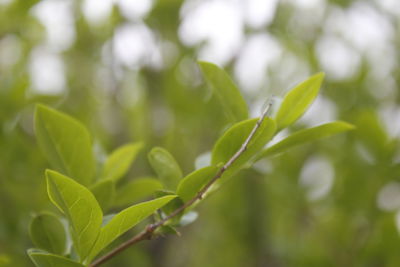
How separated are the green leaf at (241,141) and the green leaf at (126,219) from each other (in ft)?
0.38

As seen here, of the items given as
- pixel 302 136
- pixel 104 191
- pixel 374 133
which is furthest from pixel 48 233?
pixel 374 133

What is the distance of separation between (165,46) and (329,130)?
47.8 inches

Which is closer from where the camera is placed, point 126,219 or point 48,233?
point 126,219

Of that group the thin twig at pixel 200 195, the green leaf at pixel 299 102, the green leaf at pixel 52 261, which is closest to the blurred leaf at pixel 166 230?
the thin twig at pixel 200 195

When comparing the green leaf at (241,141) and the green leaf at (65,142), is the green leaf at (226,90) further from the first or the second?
the green leaf at (65,142)

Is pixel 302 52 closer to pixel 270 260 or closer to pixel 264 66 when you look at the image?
pixel 264 66

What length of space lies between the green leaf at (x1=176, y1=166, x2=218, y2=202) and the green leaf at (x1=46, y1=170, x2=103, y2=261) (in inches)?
4.2

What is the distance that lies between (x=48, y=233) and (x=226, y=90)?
32cm

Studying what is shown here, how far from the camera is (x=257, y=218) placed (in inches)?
64.2

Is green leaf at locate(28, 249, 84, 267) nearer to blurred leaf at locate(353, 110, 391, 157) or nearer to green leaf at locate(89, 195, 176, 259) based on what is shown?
green leaf at locate(89, 195, 176, 259)

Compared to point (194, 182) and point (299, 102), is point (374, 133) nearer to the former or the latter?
point (299, 102)

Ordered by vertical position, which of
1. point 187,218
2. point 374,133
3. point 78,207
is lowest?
point 374,133

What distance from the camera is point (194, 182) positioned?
0.57 meters

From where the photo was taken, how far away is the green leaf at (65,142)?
63 centimetres
